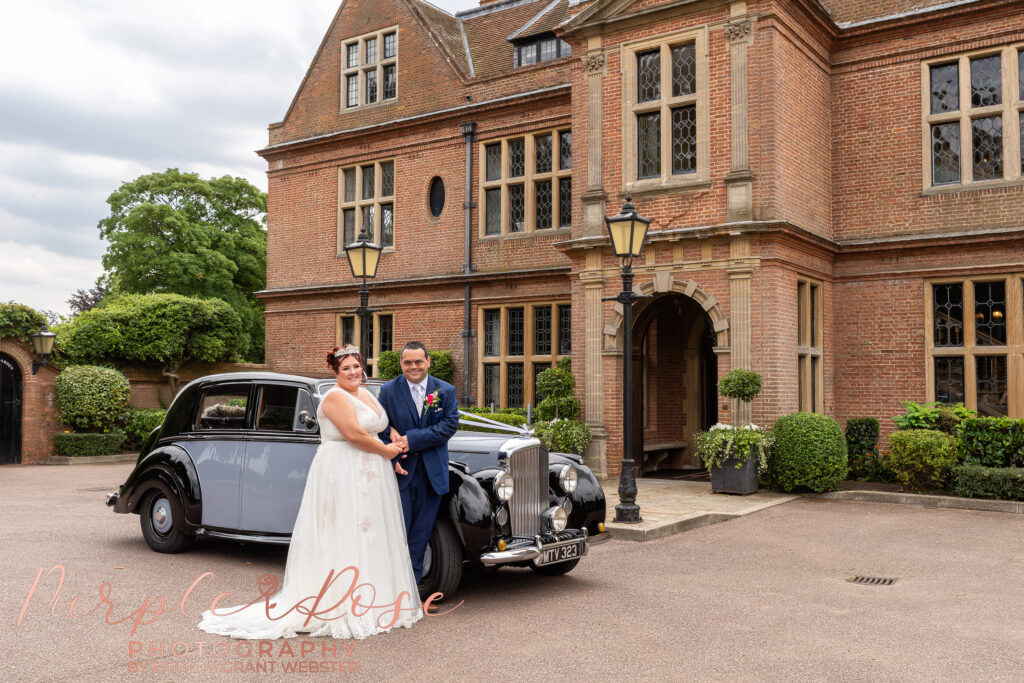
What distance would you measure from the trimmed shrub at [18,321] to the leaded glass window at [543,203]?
11.4m

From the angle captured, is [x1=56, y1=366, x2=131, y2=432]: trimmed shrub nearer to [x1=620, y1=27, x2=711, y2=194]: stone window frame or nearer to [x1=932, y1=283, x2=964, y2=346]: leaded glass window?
[x1=620, y1=27, x2=711, y2=194]: stone window frame

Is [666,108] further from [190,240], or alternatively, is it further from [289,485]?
[190,240]

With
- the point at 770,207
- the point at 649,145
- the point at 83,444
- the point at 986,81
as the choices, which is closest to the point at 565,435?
the point at 770,207

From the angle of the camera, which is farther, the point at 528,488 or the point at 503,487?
the point at 528,488

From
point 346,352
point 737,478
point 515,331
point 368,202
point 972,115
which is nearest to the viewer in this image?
point 346,352

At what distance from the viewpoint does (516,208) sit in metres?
18.2

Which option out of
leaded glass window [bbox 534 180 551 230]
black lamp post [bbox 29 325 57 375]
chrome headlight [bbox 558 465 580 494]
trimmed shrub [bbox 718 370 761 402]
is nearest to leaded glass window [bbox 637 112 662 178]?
leaded glass window [bbox 534 180 551 230]

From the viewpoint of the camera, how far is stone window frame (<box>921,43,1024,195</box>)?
1385 cm

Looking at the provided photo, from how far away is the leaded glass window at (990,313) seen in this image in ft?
45.9

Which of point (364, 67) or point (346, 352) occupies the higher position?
point (364, 67)

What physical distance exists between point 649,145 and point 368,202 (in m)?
7.99

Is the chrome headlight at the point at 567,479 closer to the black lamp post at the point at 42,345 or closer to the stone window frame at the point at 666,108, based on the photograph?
the stone window frame at the point at 666,108

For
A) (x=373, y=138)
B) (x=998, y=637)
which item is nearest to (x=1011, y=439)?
(x=998, y=637)

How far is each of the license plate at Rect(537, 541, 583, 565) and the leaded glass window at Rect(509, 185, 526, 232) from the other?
11.8 metres
